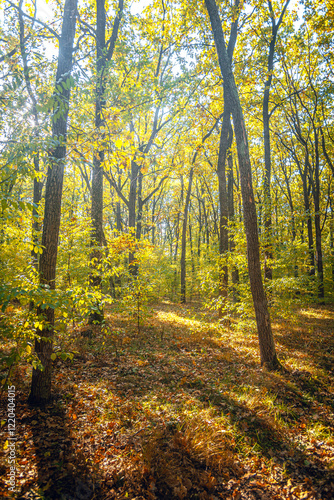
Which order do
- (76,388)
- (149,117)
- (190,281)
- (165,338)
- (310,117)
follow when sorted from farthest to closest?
(190,281)
(149,117)
(310,117)
(165,338)
(76,388)

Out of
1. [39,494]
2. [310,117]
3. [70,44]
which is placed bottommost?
[39,494]

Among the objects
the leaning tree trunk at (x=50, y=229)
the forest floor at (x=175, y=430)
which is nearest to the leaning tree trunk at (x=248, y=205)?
the forest floor at (x=175, y=430)

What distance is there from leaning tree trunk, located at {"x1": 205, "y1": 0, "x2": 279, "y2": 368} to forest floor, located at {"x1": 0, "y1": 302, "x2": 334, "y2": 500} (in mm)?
930

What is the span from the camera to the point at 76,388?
4.71 meters

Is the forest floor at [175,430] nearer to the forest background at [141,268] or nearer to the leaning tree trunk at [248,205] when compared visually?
the forest background at [141,268]

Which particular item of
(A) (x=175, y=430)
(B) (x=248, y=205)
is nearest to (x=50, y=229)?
(A) (x=175, y=430)

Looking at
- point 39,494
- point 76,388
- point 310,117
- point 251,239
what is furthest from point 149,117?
point 39,494

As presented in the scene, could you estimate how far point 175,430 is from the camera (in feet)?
12.5

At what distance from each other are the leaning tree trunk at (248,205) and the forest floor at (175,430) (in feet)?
3.05

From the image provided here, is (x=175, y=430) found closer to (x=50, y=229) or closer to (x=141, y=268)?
(x=50, y=229)

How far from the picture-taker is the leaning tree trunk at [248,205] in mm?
5820

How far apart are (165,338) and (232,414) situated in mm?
4346

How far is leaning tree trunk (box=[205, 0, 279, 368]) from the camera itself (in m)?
5.82

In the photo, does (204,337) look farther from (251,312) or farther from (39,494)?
(39,494)
